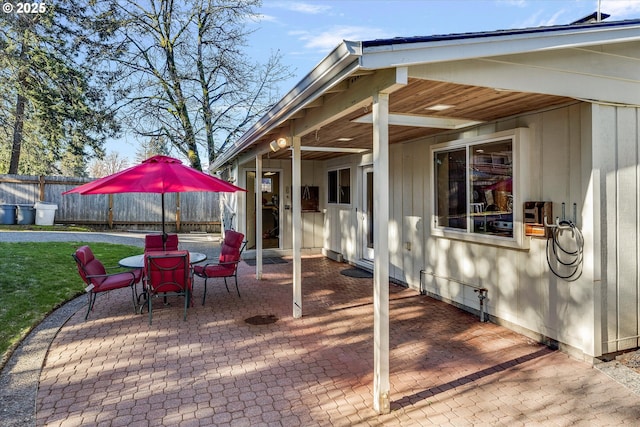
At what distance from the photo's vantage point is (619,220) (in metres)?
3.69

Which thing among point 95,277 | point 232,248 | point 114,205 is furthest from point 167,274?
point 114,205

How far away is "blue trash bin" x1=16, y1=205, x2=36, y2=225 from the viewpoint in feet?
44.6

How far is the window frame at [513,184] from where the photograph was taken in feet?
13.6

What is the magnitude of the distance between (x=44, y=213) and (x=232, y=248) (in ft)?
37.3

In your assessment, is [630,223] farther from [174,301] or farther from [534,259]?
[174,301]

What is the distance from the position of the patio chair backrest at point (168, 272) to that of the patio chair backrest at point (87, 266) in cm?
76

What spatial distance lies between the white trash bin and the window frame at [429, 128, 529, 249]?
46.2 feet

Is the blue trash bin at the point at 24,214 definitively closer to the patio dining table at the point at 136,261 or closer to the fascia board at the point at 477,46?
the patio dining table at the point at 136,261

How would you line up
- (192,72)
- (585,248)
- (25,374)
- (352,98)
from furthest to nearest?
(192,72)
(585,248)
(25,374)
(352,98)

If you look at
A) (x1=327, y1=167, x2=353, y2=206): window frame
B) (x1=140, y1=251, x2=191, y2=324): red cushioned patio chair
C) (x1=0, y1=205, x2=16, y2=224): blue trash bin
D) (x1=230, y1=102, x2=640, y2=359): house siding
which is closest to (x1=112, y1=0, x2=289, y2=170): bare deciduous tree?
(x1=0, y1=205, x2=16, y2=224): blue trash bin

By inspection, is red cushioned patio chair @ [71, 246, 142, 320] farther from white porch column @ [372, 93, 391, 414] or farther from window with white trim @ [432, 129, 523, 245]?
window with white trim @ [432, 129, 523, 245]

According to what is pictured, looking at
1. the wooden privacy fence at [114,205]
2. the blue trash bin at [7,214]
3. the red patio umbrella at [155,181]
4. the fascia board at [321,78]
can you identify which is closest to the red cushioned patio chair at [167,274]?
the red patio umbrella at [155,181]

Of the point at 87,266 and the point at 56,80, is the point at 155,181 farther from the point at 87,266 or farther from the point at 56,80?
the point at 56,80

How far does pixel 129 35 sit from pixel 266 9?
5.86 meters
